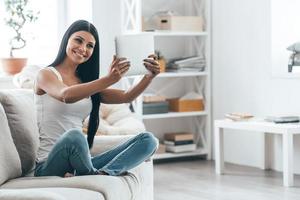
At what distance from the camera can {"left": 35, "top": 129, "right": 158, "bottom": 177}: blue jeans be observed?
310 centimetres

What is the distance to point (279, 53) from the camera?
18.1 ft

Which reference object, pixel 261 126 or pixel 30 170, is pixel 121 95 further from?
pixel 261 126

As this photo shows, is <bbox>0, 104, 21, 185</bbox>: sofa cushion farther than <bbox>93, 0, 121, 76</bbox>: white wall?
No

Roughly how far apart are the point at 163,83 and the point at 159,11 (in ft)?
2.24

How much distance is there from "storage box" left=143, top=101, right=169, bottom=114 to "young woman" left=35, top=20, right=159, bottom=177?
2271 millimetres

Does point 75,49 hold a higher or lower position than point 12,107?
higher

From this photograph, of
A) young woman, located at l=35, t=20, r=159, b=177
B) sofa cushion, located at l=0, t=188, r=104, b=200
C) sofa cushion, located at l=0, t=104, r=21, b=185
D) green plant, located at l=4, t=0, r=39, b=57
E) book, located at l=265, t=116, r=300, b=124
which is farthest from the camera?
green plant, located at l=4, t=0, r=39, b=57

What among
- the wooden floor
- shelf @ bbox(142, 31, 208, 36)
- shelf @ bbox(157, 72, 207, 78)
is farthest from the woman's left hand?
shelf @ bbox(157, 72, 207, 78)

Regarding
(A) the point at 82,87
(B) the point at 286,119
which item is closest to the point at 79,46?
(A) the point at 82,87

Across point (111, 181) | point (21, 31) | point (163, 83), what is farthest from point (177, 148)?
point (111, 181)

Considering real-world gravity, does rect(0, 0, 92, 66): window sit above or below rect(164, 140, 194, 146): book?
above

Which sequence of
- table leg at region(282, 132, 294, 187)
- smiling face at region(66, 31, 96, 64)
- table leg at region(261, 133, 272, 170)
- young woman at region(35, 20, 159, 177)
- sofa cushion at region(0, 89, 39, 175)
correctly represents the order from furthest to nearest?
1. table leg at region(261, 133, 272, 170)
2. table leg at region(282, 132, 294, 187)
3. smiling face at region(66, 31, 96, 64)
4. sofa cushion at region(0, 89, 39, 175)
5. young woman at region(35, 20, 159, 177)

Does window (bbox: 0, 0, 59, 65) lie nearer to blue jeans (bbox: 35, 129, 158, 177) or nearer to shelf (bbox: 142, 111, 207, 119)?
shelf (bbox: 142, 111, 207, 119)

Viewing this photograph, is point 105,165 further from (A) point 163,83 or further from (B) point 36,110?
(A) point 163,83
